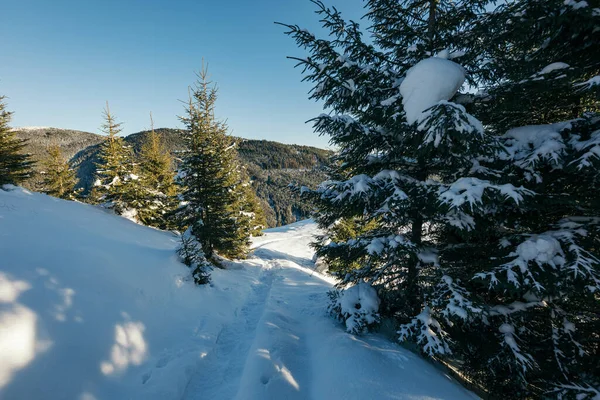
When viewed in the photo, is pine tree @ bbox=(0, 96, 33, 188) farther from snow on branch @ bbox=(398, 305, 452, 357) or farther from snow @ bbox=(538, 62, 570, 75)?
snow @ bbox=(538, 62, 570, 75)

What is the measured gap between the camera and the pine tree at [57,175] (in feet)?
70.1

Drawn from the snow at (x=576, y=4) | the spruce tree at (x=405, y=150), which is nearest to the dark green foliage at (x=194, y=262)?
the spruce tree at (x=405, y=150)

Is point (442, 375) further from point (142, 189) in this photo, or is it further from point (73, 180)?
point (73, 180)

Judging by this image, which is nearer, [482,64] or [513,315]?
[513,315]

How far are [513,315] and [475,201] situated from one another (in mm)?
3087

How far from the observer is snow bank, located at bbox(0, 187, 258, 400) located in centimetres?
344

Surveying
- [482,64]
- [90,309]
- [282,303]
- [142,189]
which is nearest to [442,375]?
[282,303]

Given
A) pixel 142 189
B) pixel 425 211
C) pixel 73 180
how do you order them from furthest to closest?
pixel 73 180 < pixel 142 189 < pixel 425 211

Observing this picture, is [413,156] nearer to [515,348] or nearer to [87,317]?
[515,348]

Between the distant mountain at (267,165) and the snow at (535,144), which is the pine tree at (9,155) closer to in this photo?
the snow at (535,144)

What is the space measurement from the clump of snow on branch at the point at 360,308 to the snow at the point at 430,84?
4097 mm

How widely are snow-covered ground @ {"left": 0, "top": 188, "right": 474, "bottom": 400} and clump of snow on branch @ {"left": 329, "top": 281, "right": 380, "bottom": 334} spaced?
0.29 m

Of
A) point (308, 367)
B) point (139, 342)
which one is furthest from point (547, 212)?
point (139, 342)

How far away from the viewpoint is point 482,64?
5109mm
